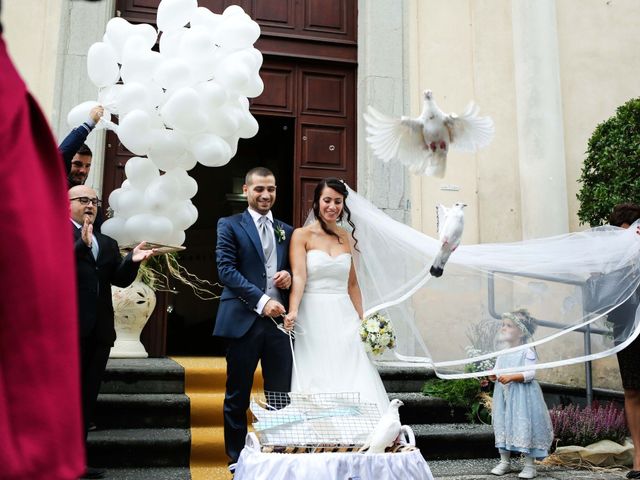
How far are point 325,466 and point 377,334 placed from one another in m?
0.95

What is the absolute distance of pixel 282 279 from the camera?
3943 millimetres

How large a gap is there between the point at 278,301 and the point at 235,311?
0.28 m

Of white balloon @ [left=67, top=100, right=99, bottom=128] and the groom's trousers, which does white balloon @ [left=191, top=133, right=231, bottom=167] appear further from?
the groom's trousers

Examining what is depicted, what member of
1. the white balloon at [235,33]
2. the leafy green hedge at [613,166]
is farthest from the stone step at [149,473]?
the leafy green hedge at [613,166]

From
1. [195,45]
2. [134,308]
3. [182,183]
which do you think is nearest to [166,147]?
[182,183]

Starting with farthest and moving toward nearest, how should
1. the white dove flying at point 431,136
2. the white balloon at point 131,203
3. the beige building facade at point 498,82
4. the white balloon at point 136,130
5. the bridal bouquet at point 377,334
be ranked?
the beige building facade at point 498,82, the white balloon at point 131,203, the white balloon at point 136,130, the bridal bouquet at point 377,334, the white dove flying at point 431,136

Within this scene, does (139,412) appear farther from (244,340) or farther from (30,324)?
(30,324)

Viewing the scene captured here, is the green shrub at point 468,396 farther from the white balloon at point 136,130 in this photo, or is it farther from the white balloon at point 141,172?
the white balloon at point 136,130

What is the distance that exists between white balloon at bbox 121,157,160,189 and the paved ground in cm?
286

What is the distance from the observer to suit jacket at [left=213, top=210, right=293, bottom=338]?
4.00 meters

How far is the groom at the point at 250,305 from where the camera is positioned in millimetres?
3986

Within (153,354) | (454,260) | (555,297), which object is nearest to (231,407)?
(454,260)

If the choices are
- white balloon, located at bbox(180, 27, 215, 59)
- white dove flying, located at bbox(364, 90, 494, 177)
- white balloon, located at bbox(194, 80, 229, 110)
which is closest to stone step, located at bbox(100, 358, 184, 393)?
white balloon, located at bbox(194, 80, 229, 110)

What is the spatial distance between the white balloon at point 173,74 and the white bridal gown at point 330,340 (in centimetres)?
133
